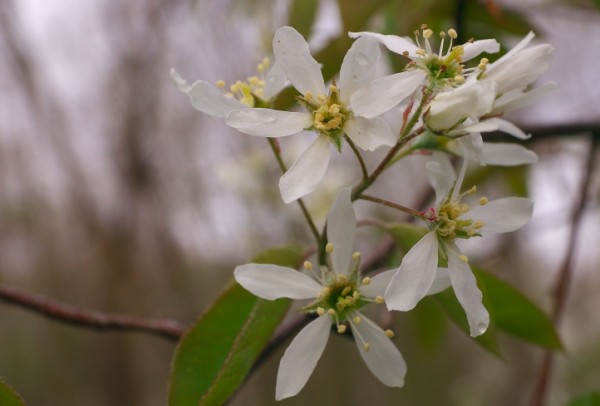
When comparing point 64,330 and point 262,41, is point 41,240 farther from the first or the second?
point 262,41

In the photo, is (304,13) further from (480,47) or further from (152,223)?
(152,223)

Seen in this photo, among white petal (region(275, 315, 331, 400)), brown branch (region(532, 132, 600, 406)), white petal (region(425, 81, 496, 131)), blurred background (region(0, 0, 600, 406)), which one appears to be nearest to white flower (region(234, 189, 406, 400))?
white petal (region(275, 315, 331, 400))

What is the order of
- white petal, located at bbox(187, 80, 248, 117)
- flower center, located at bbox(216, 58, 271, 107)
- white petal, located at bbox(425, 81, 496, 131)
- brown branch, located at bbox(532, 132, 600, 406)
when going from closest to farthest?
1. white petal, located at bbox(425, 81, 496, 131)
2. white petal, located at bbox(187, 80, 248, 117)
3. flower center, located at bbox(216, 58, 271, 107)
4. brown branch, located at bbox(532, 132, 600, 406)

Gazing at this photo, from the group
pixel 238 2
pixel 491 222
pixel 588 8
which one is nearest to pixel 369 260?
pixel 491 222

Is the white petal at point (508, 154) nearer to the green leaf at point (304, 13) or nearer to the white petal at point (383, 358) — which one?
the white petal at point (383, 358)

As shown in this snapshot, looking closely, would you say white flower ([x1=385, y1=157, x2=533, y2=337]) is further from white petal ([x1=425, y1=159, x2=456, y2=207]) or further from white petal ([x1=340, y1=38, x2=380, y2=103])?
white petal ([x1=340, y1=38, x2=380, y2=103])
